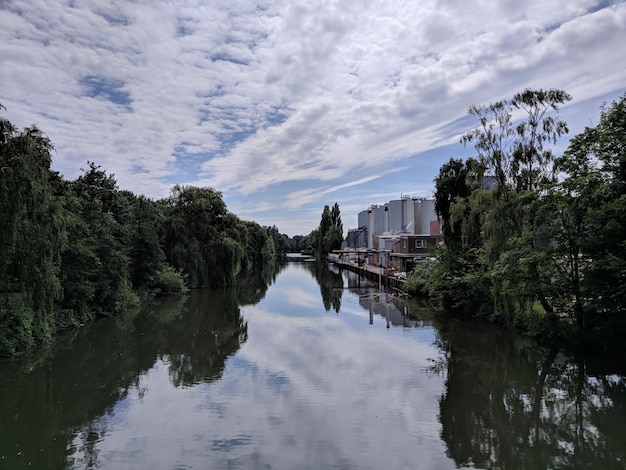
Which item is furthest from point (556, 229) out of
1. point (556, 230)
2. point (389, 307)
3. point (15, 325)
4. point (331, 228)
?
point (331, 228)

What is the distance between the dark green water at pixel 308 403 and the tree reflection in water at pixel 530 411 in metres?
0.04

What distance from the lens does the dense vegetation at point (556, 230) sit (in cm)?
1299

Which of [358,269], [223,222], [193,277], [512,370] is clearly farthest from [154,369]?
[358,269]

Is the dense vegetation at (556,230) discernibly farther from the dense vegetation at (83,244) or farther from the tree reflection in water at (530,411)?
the dense vegetation at (83,244)

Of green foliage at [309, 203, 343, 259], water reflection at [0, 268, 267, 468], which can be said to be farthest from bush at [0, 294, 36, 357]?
green foliage at [309, 203, 343, 259]

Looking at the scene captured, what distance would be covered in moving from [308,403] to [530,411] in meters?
4.92

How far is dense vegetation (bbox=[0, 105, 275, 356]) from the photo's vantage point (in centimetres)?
1323

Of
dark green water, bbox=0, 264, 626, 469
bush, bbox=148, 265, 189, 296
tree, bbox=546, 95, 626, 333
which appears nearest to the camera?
dark green water, bbox=0, 264, 626, 469

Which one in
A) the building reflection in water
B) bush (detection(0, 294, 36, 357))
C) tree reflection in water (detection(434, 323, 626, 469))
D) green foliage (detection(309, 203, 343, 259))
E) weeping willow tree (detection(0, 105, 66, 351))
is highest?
green foliage (detection(309, 203, 343, 259))

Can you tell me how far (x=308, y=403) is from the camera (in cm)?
1012

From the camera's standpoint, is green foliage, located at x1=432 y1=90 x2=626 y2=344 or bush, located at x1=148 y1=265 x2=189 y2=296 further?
bush, located at x1=148 y1=265 x2=189 y2=296

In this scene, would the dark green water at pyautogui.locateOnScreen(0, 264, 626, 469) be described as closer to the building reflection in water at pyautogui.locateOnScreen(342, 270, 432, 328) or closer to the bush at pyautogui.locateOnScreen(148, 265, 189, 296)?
the building reflection in water at pyautogui.locateOnScreen(342, 270, 432, 328)

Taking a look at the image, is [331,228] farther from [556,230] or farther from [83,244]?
[556,230]

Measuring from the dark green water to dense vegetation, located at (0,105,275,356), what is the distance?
202 cm
